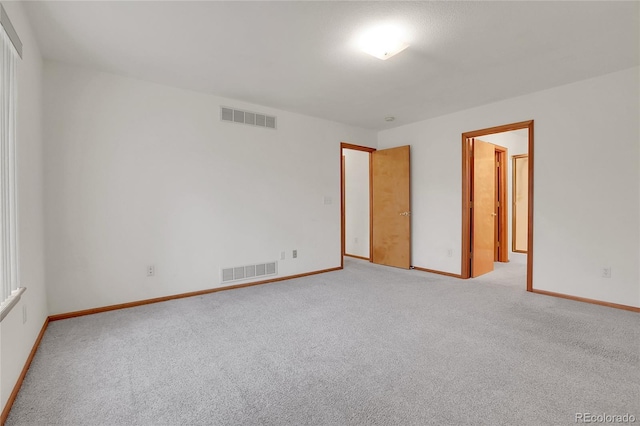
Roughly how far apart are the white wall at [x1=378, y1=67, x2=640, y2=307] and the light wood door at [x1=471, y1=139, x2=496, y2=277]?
676 millimetres

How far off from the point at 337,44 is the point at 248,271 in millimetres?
2909

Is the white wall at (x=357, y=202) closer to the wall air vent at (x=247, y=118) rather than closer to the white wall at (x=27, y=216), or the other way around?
the wall air vent at (x=247, y=118)

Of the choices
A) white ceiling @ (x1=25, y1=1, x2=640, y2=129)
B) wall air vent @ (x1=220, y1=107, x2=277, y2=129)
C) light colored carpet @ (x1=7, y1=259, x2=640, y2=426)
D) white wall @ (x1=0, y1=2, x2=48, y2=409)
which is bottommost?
light colored carpet @ (x1=7, y1=259, x2=640, y2=426)

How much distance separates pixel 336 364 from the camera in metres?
1.94

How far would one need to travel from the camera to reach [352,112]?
4.33 m

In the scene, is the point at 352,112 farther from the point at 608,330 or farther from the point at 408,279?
the point at 608,330

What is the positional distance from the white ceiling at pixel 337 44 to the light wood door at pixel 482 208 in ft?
3.76

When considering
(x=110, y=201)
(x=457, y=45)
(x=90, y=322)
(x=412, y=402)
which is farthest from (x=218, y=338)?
(x=457, y=45)

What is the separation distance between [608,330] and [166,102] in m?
4.93

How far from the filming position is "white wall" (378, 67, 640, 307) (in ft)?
9.70

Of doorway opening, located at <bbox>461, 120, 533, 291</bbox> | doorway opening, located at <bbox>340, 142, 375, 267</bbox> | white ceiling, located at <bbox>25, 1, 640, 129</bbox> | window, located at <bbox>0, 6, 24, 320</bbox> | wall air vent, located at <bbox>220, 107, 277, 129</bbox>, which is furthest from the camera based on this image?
doorway opening, located at <bbox>340, 142, 375, 267</bbox>

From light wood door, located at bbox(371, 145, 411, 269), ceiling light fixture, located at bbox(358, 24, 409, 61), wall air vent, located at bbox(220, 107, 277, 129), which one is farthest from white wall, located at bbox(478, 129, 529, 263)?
wall air vent, located at bbox(220, 107, 277, 129)

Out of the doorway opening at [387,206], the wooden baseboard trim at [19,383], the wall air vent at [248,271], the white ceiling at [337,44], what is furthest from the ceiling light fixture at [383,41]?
the wooden baseboard trim at [19,383]

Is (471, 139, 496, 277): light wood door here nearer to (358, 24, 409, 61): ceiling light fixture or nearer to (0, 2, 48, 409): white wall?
(358, 24, 409, 61): ceiling light fixture
